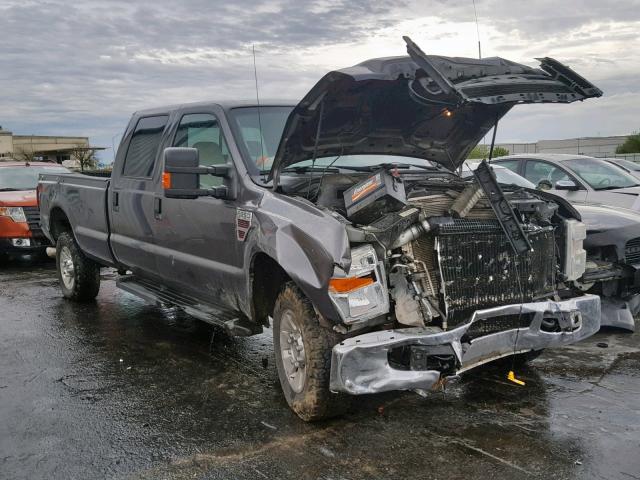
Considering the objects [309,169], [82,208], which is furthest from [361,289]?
[82,208]

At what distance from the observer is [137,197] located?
6008 mm

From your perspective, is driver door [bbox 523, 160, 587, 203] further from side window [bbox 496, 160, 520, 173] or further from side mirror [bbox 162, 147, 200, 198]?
side mirror [bbox 162, 147, 200, 198]

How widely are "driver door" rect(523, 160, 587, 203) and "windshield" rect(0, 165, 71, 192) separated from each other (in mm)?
7877

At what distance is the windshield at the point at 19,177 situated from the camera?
1162 cm

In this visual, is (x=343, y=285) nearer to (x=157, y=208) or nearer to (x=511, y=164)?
(x=157, y=208)

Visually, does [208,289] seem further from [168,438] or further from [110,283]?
[110,283]

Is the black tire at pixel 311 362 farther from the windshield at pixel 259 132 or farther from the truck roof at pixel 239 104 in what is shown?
the truck roof at pixel 239 104

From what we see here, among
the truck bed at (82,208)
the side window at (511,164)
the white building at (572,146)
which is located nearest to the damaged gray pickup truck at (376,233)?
the truck bed at (82,208)

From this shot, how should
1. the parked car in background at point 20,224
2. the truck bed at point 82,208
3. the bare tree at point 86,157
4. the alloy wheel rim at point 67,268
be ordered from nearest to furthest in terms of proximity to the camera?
the truck bed at point 82,208 → the alloy wheel rim at point 67,268 → the parked car in background at point 20,224 → the bare tree at point 86,157

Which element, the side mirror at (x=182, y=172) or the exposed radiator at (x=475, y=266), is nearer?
the exposed radiator at (x=475, y=266)

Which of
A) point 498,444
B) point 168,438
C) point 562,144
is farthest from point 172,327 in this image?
point 562,144

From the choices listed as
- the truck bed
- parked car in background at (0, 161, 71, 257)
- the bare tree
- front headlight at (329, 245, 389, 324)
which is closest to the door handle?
the truck bed

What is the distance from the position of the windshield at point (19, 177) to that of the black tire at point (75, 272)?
4.23 metres

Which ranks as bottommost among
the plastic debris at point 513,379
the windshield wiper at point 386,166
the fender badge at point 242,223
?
the plastic debris at point 513,379
